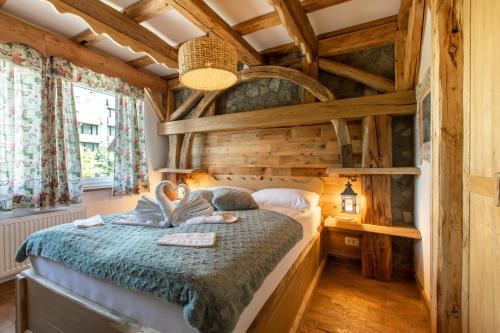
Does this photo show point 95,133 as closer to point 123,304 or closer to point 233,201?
point 233,201

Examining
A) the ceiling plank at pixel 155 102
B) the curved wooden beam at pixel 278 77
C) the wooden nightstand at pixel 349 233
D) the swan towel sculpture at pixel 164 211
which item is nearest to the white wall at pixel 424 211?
the wooden nightstand at pixel 349 233

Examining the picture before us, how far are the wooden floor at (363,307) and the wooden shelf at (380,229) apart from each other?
1.77ft

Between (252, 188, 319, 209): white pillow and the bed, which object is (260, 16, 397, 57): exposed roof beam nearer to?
(252, 188, 319, 209): white pillow

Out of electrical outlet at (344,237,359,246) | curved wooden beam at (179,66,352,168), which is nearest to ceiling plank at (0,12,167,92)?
curved wooden beam at (179,66,352,168)

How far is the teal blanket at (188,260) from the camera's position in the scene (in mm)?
899

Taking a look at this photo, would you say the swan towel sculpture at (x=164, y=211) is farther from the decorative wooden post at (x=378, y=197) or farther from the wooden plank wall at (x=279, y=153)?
the decorative wooden post at (x=378, y=197)

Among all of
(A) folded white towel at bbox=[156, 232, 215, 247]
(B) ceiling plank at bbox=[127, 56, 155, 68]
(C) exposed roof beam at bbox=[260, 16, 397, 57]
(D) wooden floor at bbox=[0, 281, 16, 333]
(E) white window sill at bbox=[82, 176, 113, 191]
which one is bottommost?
(D) wooden floor at bbox=[0, 281, 16, 333]

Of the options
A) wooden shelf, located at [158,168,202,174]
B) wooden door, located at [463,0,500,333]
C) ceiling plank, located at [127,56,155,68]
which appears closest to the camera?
wooden door, located at [463,0,500,333]

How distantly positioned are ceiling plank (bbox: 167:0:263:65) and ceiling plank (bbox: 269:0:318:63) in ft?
1.91

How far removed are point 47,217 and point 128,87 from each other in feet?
6.20

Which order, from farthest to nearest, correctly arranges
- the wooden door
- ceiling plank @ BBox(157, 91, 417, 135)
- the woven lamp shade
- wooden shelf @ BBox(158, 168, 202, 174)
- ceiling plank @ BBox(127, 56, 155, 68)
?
wooden shelf @ BBox(158, 168, 202, 174), ceiling plank @ BBox(127, 56, 155, 68), ceiling plank @ BBox(157, 91, 417, 135), the woven lamp shade, the wooden door

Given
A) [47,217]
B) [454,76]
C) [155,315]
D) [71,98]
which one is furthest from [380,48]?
[47,217]

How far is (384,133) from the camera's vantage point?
233 centimetres

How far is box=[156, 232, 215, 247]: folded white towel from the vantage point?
1.31 meters
